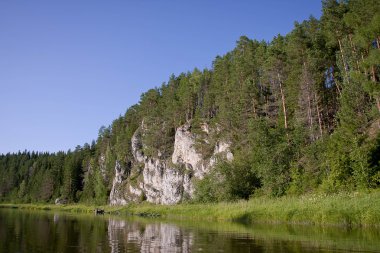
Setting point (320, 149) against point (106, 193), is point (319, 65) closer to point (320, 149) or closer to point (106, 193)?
point (320, 149)

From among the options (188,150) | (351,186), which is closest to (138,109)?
(188,150)

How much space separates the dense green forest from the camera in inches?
1516

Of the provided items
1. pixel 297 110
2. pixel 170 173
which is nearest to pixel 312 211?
pixel 297 110

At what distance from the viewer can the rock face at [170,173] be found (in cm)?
7825

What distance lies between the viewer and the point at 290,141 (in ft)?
174

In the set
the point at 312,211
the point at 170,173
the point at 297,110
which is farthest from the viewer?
the point at 170,173

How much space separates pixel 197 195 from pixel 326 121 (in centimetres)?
2745

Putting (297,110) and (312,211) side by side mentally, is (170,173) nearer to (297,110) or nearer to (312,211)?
(297,110)

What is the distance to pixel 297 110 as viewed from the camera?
54250 millimetres

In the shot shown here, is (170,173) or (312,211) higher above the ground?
(170,173)

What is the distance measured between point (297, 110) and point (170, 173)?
43.1m

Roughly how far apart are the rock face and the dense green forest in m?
3.12

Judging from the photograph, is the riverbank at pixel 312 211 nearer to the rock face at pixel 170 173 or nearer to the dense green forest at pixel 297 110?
the dense green forest at pixel 297 110

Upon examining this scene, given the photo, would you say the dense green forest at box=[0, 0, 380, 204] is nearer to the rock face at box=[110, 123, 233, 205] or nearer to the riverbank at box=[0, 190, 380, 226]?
the rock face at box=[110, 123, 233, 205]
